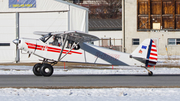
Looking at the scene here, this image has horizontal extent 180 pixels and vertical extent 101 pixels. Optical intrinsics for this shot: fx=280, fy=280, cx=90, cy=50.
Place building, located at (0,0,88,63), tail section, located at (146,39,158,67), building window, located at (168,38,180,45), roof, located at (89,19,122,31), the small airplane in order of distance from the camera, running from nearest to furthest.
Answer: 1. the small airplane
2. tail section, located at (146,39,158,67)
3. building, located at (0,0,88,63)
4. building window, located at (168,38,180,45)
5. roof, located at (89,19,122,31)

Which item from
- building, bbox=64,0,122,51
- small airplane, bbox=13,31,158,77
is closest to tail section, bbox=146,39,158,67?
small airplane, bbox=13,31,158,77

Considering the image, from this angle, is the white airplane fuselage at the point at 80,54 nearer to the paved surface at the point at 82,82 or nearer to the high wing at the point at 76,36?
the high wing at the point at 76,36

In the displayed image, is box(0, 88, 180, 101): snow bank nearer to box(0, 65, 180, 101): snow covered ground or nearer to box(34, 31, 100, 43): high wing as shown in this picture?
box(0, 65, 180, 101): snow covered ground

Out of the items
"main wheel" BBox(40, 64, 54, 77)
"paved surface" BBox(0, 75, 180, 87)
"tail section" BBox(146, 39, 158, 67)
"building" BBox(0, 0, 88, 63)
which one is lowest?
"paved surface" BBox(0, 75, 180, 87)

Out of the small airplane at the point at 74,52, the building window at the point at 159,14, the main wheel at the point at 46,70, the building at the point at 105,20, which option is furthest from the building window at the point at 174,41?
the main wheel at the point at 46,70

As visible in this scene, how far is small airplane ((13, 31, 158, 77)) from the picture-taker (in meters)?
14.0

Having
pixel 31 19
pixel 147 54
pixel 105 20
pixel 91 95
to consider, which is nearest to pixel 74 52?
pixel 147 54

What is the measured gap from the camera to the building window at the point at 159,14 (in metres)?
33.6

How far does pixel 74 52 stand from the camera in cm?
1451

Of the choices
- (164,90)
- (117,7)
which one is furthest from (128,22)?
(117,7)

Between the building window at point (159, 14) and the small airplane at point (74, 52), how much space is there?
775 inches

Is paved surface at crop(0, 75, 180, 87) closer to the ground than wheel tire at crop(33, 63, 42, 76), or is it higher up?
closer to the ground

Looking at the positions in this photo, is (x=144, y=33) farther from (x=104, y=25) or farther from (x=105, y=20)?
(x=105, y=20)

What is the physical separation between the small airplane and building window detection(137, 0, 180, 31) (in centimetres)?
1968
